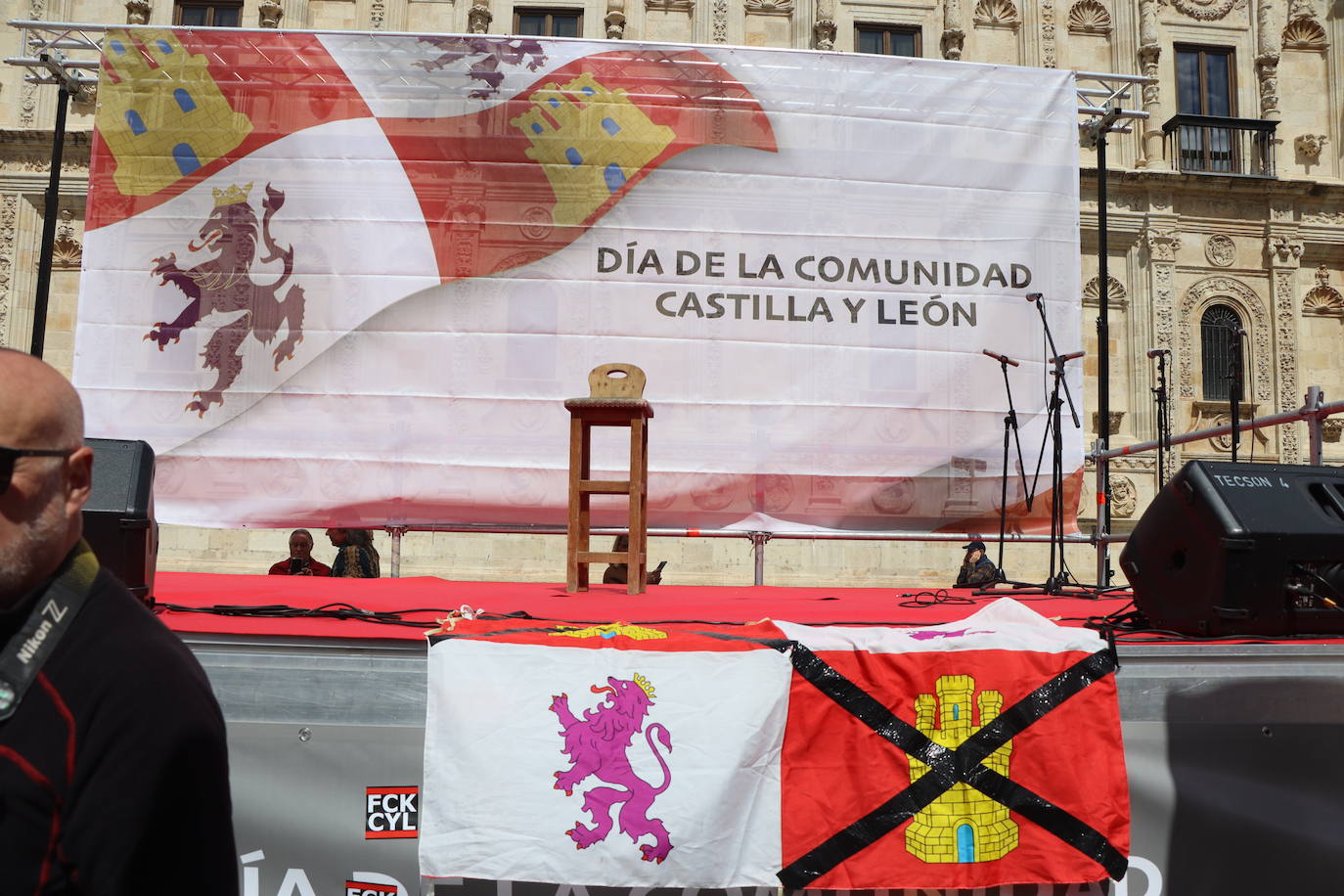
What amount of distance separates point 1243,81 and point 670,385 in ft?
45.0

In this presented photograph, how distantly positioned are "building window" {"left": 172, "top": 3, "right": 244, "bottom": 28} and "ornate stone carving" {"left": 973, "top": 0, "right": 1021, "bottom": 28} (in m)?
11.0

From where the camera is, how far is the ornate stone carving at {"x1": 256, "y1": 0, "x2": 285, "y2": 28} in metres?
14.2

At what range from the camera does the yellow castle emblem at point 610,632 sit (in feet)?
7.89

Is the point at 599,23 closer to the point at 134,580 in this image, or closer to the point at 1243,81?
the point at 1243,81

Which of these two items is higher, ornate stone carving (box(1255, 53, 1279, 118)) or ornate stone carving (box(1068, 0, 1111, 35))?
ornate stone carving (box(1068, 0, 1111, 35))

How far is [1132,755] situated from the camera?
236 cm

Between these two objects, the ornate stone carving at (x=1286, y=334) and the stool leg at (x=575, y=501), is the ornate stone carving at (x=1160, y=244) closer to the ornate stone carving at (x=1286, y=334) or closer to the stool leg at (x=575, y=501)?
the ornate stone carving at (x=1286, y=334)

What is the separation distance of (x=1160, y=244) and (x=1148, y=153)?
4.76 ft

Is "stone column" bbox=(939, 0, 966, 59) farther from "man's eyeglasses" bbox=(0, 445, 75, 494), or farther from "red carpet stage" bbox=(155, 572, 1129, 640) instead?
"man's eyeglasses" bbox=(0, 445, 75, 494)

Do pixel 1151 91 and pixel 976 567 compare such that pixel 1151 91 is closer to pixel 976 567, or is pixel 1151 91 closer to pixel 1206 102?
pixel 1206 102

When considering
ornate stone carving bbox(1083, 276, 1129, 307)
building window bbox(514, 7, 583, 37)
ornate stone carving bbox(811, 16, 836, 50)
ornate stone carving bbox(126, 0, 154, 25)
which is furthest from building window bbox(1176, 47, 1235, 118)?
ornate stone carving bbox(126, 0, 154, 25)

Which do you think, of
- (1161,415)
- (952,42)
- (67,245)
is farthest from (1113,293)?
(67,245)

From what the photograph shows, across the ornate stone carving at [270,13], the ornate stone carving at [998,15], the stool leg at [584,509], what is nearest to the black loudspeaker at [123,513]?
the stool leg at [584,509]

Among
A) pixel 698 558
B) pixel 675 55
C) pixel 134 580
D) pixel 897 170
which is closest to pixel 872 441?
pixel 897 170
